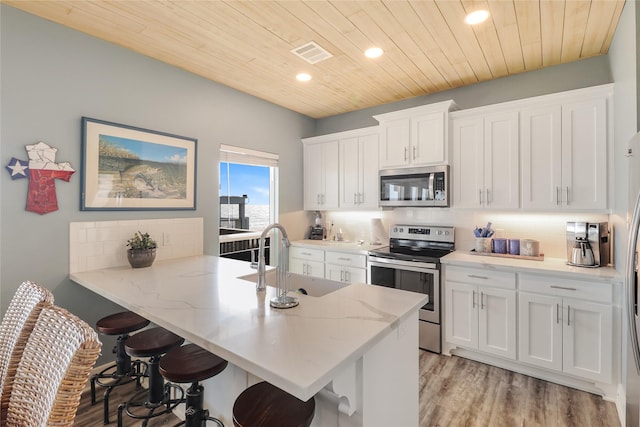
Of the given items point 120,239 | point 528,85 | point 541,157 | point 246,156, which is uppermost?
point 528,85

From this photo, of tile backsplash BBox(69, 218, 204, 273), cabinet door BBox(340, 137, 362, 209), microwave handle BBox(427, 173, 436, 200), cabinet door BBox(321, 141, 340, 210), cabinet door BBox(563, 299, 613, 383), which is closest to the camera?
cabinet door BBox(563, 299, 613, 383)

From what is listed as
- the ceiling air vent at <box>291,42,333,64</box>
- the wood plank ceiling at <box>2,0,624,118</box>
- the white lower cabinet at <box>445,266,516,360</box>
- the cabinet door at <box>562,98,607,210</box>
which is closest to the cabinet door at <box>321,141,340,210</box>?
the wood plank ceiling at <box>2,0,624,118</box>

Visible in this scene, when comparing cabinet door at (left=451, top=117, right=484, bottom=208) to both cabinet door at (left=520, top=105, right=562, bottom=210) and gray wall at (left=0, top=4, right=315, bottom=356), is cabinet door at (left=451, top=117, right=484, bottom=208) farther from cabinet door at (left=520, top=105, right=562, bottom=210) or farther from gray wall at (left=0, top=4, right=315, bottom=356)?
gray wall at (left=0, top=4, right=315, bottom=356)

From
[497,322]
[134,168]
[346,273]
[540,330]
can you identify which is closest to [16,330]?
[134,168]

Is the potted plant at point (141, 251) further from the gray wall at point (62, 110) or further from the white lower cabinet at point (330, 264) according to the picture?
the white lower cabinet at point (330, 264)

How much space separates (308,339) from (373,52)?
2398 mm

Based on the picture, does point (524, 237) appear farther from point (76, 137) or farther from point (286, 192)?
point (76, 137)

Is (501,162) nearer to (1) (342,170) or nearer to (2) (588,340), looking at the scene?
(2) (588,340)

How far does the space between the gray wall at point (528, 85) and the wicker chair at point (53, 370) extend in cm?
366

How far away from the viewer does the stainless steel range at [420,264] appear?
289 cm

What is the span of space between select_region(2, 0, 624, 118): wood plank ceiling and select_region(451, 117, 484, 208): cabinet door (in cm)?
53

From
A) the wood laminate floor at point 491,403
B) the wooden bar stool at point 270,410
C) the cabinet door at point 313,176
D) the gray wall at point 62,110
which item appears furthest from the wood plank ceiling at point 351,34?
the wood laminate floor at point 491,403

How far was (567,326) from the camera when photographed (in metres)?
2.30

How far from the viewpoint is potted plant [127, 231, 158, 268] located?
7.86 feet
